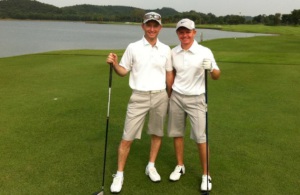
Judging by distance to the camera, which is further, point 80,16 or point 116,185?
point 80,16

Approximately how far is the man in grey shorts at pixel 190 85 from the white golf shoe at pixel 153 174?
0.20 meters

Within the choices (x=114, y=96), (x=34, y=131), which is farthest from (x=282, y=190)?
(x=114, y=96)

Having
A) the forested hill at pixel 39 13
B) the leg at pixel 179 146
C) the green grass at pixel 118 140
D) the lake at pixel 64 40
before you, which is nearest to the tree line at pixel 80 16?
the forested hill at pixel 39 13

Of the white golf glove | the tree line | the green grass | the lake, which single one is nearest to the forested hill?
the tree line

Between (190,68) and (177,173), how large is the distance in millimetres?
1501

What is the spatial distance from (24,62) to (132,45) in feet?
41.7

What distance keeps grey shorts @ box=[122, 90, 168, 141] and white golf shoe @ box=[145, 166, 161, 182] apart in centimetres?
51

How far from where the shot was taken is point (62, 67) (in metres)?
13.7

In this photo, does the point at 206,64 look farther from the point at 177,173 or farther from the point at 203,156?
the point at 177,173

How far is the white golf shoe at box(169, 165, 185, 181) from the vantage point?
176 inches

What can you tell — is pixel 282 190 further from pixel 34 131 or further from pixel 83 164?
pixel 34 131

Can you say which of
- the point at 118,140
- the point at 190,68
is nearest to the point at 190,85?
the point at 190,68

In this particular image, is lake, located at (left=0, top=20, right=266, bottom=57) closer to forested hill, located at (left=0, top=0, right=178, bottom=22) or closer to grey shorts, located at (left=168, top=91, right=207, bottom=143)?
grey shorts, located at (left=168, top=91, right=207, bottom=143)

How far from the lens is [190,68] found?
418 centimetres
